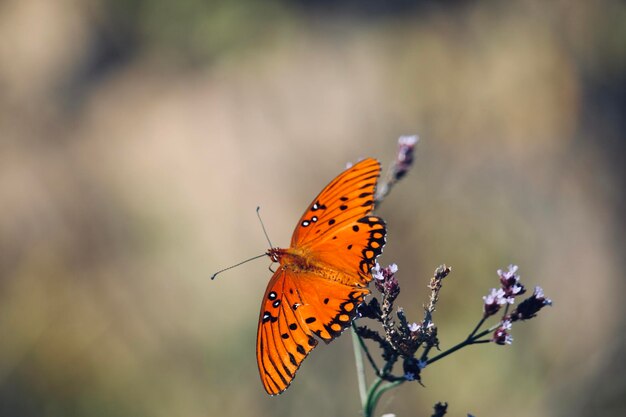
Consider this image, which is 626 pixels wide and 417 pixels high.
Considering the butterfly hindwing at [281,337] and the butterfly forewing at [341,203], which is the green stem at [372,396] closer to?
the butterfly hindwing at [281,337]

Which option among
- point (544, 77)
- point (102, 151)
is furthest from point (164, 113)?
point (544, 77)

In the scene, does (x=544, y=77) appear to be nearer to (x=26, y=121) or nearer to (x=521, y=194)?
(x=521, y=194)

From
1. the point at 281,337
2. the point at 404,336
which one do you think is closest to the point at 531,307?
the point at 404,336

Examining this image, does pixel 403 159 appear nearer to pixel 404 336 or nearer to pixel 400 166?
pixel 400 166

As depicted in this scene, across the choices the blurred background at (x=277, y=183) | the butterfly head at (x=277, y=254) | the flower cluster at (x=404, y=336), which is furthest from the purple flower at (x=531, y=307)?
the blurred background at (x=277, y=183)

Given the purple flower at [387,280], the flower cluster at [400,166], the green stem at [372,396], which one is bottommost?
the green stem at [372,396]
